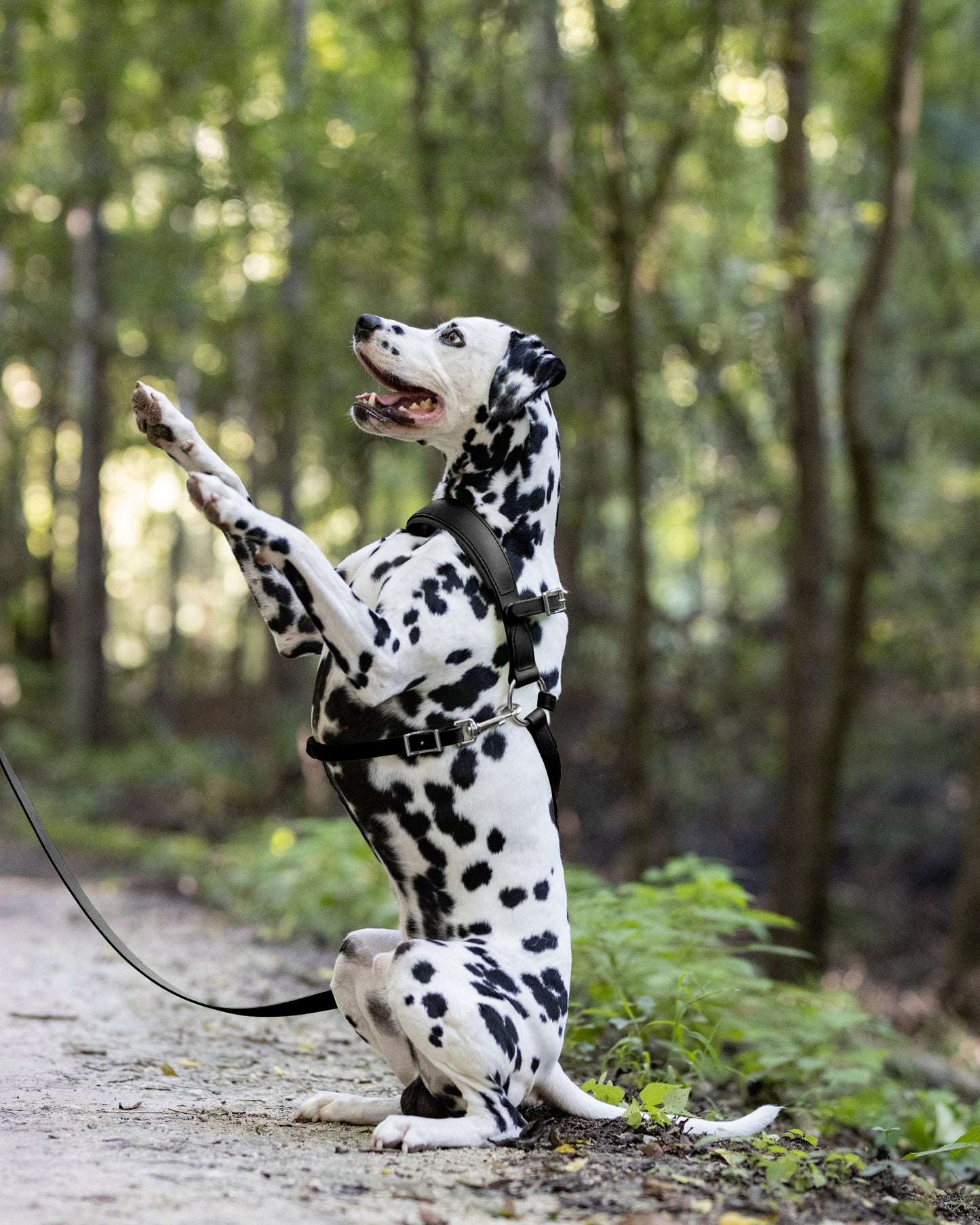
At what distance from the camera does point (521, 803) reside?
349 cm

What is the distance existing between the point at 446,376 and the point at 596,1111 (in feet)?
7.60


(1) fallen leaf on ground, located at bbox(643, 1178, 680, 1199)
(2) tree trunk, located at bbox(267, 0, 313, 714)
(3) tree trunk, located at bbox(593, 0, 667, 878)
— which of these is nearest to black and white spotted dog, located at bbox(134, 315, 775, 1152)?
(1) fallen leaf on ground, located at bbox(643, 1178, 680, 1199)

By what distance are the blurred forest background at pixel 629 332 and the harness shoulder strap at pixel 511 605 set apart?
1047 mm

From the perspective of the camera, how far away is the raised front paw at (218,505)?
3188 millimetres

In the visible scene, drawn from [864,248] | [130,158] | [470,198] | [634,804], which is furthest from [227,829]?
[864,248]

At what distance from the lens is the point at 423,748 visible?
3.42m

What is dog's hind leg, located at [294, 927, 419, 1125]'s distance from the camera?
3.59m

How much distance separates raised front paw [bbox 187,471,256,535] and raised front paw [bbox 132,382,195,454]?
0.22 m

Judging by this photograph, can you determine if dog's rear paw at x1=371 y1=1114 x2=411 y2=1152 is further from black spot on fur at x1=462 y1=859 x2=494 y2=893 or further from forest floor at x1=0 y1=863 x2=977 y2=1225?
black spot on fur at x1=462 y1=859 x2=494 y2=893

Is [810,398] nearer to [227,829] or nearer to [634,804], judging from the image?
[634,804]

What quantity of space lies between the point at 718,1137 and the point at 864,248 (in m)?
19.9

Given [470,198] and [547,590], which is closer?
[547,590]

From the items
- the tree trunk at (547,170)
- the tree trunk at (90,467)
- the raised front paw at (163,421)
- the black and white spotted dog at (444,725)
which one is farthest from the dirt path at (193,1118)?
the tree trunk at (90,467)

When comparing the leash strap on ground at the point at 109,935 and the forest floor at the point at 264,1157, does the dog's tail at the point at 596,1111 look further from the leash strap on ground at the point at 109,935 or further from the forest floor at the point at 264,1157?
the leash strap on ground at the point at 109,935
